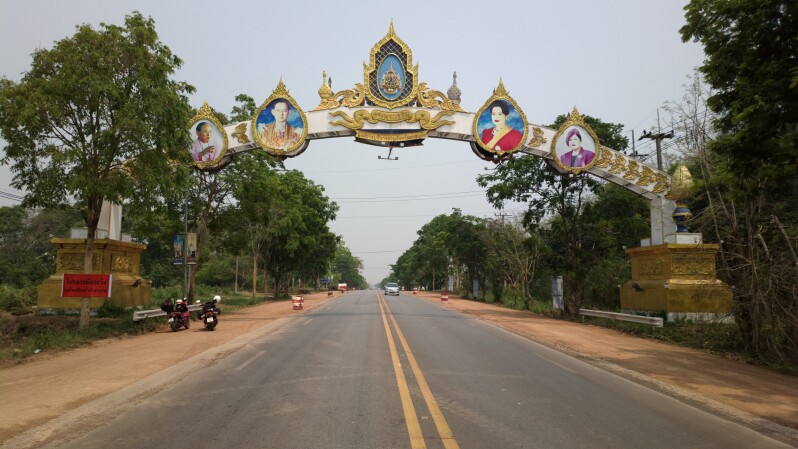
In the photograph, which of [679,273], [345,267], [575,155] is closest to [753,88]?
[679,273]

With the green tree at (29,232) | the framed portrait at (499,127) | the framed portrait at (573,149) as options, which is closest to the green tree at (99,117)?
the framed portrait at (499,127)

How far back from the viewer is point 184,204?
2409 cm

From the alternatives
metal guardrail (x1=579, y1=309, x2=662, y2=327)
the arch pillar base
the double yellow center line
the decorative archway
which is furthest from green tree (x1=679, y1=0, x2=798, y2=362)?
the decorative archway

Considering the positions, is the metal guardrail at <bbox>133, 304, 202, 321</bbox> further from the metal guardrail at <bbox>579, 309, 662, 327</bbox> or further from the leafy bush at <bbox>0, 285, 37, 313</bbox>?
the metal guardrail at <bbox>579, 309, 662, 327</bbox>

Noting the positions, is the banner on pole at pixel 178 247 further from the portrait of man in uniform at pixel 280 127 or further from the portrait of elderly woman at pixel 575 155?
the portrait of elderly woman at pixel 575 155

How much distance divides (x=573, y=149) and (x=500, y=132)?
131 inches

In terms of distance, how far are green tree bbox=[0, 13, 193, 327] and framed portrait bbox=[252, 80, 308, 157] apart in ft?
19.5

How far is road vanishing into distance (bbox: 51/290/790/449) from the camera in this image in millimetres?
5508

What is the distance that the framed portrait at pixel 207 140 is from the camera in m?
22.0

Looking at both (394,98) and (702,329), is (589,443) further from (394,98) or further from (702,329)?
(394,98)

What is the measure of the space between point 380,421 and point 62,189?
536 inches

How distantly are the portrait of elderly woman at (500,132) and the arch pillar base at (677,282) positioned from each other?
680 cm

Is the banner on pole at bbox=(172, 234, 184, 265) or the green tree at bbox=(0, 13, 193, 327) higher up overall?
the green tree at bbox=(0, 13, 193, 327)

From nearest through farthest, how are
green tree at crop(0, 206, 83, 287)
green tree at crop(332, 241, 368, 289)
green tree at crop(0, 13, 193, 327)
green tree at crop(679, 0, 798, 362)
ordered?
1. green tree at crop(679, 0, 798, 362)
2. green tree at crop(0, 13, 193, 327)
3. green tree at crop(0, 206, 83, 287)
4. green tree at crop(332, 241, 368, 289)
